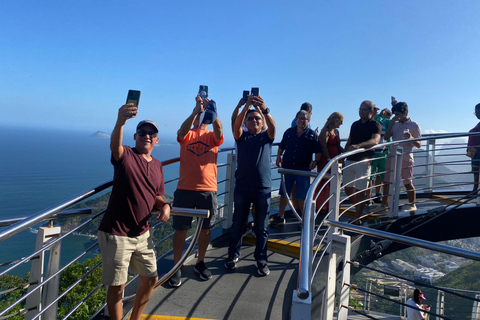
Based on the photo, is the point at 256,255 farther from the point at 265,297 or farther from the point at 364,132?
the point at 364,132

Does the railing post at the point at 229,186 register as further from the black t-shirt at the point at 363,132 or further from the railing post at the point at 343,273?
the railing post at the point at 343,273

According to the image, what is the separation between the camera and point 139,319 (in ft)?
8.61

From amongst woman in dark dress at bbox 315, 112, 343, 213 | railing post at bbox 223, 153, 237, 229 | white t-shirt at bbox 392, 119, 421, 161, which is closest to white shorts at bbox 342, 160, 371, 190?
woman in dark dress at bbox 315, 112, 343, 213

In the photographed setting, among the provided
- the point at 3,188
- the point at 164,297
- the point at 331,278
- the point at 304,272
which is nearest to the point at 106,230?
the point at 164,297

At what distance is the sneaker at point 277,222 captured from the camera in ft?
16.6

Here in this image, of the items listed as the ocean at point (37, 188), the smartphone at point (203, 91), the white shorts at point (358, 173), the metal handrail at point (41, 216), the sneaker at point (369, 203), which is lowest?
the ocean at point (37, 188)

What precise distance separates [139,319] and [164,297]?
0.43 meters

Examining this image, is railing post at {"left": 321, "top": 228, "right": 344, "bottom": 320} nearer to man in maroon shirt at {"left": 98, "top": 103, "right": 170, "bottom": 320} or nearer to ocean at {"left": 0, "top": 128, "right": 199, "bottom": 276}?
man in maroon shirt at {"left": 98, "top": 103, "right": 170, "bottom": 320}

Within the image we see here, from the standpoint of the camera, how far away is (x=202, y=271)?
3428 millimetres

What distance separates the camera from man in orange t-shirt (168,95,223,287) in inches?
133

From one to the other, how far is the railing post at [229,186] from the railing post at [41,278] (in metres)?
2.48

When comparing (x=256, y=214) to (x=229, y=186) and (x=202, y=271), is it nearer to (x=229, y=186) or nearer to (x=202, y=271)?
(x=202, y=271)

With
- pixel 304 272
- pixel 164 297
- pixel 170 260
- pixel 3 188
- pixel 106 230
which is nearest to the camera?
pixel 304 272

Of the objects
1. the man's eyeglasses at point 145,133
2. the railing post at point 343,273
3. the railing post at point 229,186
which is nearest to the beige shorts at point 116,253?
the man's eyeglasses at point 145,133
